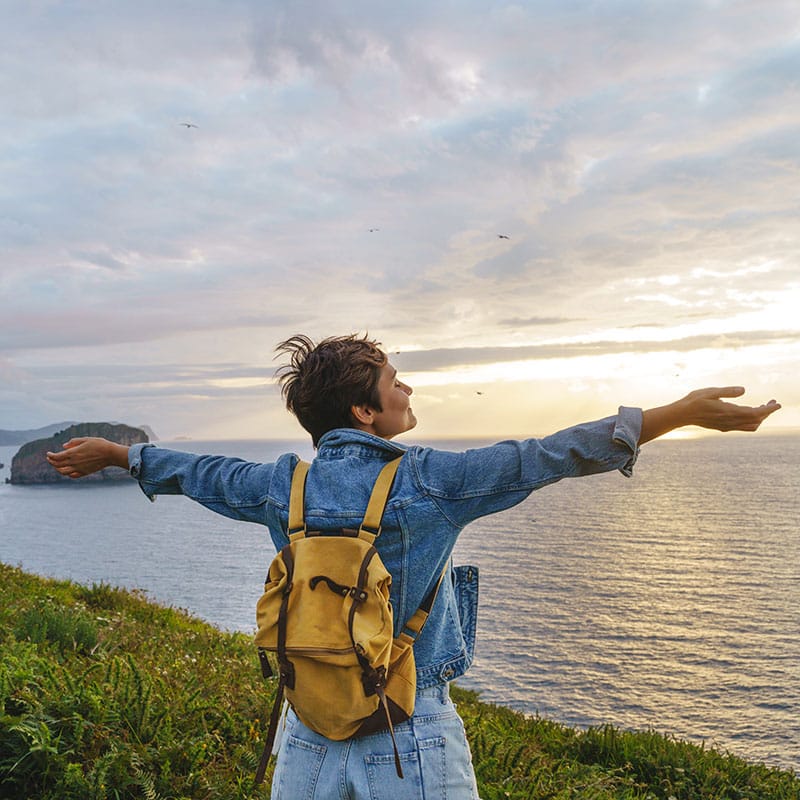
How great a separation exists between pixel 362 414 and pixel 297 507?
1.37 feet

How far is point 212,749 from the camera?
5477mm

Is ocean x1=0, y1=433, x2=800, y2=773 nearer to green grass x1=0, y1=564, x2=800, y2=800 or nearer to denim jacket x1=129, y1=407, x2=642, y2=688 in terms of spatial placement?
green grass x1=0, y1=564, x2=800, y2=800


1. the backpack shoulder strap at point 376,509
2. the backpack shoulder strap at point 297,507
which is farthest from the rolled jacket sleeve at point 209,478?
the backpack shoulder strap at point 376,509

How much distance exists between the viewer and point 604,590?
49.6 metres

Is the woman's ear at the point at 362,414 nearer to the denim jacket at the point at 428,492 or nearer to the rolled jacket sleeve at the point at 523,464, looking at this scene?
the denim jacket at the point at 428,492

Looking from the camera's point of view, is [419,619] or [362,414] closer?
[419,619]

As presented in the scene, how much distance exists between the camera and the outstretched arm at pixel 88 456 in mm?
3408

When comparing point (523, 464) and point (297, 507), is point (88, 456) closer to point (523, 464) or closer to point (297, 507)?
Answer: point (297, 507)

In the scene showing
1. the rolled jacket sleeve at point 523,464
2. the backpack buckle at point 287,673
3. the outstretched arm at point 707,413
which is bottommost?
the backpack buckle at point 287,673

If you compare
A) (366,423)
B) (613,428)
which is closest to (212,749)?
(366,423)

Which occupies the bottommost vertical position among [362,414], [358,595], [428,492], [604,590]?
[604,590]

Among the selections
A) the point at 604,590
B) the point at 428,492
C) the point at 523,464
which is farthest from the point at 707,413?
the point at 604,590

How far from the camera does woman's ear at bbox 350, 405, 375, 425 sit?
282cm

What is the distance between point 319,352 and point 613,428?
111 cm
